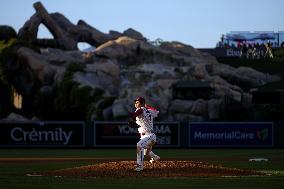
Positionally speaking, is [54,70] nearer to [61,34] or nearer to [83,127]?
[61,34]

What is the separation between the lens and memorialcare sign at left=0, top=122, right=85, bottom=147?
37.9 meters

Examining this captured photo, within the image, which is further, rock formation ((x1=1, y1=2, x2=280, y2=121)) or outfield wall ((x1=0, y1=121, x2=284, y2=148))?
rock formation ((x1=1, y1=2, x2=280, y2=121))

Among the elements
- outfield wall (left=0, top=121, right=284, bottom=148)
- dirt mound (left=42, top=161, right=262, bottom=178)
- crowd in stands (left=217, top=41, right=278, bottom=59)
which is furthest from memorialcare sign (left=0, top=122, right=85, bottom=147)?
crowd in stands (left=217, top=41, right=278, bottom=59)

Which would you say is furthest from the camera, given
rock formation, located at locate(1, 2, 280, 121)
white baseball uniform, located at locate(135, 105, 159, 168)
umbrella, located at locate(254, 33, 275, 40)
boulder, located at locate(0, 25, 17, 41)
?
umbrella, located at locate(254, 33, 275, 40)

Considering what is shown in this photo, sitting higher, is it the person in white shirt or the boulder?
the boulder

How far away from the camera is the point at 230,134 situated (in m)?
38.0

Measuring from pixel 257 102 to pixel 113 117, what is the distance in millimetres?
9205

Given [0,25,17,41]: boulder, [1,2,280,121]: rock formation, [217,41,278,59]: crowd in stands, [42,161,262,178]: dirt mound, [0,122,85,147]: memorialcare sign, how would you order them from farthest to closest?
[217,41,278,59]: crowd in stands → [0,25,17,41]: boulder → [1,2,280,121]: rock formation → [0,122,85,147]: memorialcare sign → [42,161,262,178]: dirt mound

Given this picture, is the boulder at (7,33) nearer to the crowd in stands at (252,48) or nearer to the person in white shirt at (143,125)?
the crowd in stands at (252,48)

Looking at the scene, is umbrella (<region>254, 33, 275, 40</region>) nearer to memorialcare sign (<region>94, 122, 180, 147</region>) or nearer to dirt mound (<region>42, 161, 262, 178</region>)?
memorialcare sign (<region>94, 122, 180, 147</region>)

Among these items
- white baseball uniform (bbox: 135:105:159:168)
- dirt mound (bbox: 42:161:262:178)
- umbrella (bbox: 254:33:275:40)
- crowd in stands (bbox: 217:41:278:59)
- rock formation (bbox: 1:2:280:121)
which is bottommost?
dirt mound (bbox: 42:161:262:178)

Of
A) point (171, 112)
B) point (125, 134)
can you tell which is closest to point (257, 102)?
point (171, 112)

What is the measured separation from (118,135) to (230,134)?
215 inches

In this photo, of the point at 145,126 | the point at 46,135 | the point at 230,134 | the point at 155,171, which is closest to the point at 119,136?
the point at 46,135
